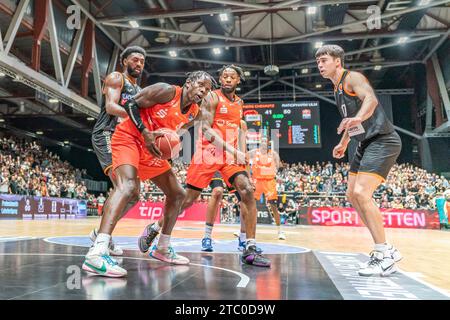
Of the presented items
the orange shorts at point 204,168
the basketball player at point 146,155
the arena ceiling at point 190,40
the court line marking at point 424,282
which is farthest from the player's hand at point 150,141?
the arena ceiling at point 190,40

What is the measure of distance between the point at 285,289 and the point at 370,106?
1806 millimetres

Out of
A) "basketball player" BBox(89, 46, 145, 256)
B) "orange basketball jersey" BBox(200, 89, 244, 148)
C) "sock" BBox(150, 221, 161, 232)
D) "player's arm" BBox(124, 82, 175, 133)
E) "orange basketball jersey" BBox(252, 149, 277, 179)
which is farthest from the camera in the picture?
"orange basketball jersey" BBox(252, 149, 277, 179)

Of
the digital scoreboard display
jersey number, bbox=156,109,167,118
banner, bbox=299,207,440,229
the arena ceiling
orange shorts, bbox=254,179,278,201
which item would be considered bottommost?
banner, bbox=299,207,440,229

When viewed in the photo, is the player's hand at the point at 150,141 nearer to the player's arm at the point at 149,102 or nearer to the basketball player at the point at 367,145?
the player's arm at the point at 149,102

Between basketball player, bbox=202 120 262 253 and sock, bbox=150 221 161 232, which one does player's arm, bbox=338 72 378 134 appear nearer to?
basketball player, bbox=202 120 262 253

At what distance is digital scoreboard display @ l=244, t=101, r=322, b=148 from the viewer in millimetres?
17562

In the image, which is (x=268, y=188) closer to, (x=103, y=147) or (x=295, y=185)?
(x=103, y=147)

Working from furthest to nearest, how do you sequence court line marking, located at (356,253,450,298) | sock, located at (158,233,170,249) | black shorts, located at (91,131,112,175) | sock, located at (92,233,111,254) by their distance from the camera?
black shorts, located at (91,131,112,175) < sock, located at (158,233,170,249) < sock, located at (92,233,111,254) < court line marking, located at (356,253,450,298)

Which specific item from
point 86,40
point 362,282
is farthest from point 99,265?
point 86,40

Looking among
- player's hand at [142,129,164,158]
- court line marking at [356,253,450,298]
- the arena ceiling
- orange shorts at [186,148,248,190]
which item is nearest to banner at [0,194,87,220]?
the arena ceiling

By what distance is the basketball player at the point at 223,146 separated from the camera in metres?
4.08

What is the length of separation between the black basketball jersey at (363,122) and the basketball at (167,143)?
164 cm

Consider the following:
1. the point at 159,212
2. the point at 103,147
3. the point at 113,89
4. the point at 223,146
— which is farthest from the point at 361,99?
the point at 159,212

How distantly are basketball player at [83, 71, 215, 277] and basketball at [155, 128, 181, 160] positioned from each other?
0.22 ft
